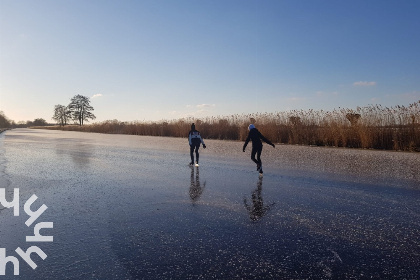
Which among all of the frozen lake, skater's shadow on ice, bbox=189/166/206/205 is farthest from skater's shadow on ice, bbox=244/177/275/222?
skater's shadow on ice, bbox=189/166/206/205

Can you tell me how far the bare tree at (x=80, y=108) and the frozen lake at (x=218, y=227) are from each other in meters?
80.5

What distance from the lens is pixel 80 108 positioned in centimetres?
8075

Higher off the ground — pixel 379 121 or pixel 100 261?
pixel 379 121

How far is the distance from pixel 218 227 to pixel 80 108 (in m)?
86.6

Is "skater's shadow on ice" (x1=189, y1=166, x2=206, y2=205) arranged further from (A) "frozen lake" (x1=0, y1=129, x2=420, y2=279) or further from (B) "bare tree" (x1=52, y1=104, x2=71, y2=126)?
(B) "bare tree" (x1=52, y1=104, x2=71, y2=126)

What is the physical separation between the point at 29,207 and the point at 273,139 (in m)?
18.2

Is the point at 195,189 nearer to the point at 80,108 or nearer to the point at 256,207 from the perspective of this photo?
the point at 256,207

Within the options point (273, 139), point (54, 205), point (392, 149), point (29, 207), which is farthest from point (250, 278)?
point (273, 139)

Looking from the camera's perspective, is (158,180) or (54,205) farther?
(158,180)

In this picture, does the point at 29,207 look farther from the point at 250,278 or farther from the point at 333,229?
→ the point at 333,229

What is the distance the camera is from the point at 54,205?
4.71 m

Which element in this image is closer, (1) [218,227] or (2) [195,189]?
(1) [218,227]

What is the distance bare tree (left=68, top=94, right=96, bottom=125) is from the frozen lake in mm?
80512

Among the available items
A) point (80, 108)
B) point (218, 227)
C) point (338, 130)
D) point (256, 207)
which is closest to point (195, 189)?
point (256, 207)
